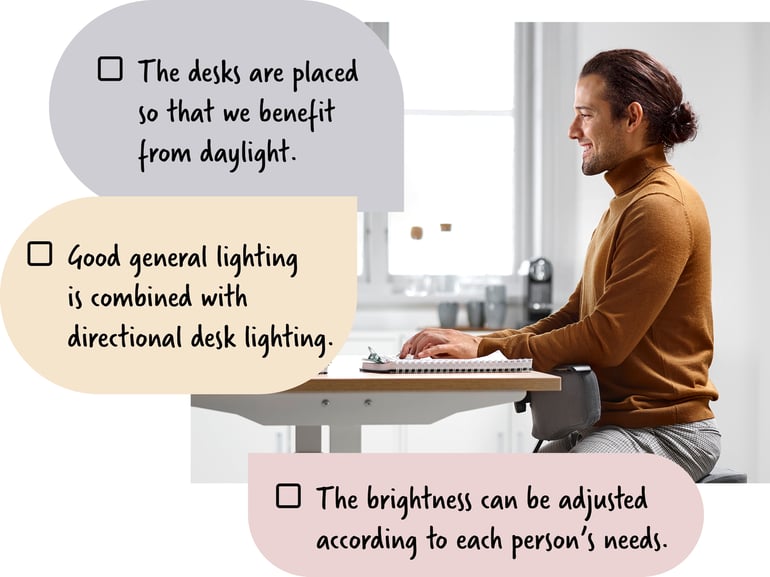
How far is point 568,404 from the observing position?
5.79 ft

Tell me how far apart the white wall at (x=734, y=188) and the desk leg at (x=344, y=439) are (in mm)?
2259

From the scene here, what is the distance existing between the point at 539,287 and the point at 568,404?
2.37 m

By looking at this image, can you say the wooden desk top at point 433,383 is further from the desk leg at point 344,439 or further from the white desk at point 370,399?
the desk leg at point 344,439

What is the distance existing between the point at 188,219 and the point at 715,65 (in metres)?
2.88

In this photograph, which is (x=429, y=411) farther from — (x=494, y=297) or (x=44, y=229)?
(x=494, y=297)

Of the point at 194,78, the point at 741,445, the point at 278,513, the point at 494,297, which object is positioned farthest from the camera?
the point at 494,297

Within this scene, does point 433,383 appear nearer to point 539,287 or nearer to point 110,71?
point 110,71

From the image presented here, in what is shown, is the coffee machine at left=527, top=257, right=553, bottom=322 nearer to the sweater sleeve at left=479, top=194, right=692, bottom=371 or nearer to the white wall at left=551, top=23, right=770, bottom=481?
the white wall at left=551, top=23, right=770, bottom=481

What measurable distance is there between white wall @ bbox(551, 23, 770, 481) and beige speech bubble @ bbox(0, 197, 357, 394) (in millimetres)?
2563

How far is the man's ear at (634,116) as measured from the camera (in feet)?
6.41

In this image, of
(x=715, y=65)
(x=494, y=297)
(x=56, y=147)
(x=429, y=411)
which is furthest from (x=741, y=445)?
(x=56, y=147)

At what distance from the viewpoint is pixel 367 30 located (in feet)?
5.78

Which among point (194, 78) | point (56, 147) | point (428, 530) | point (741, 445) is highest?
point (194, 78)

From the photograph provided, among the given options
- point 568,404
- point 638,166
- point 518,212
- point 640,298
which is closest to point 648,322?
point 640,298
